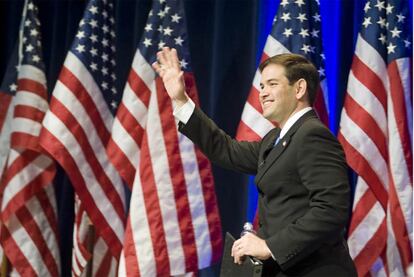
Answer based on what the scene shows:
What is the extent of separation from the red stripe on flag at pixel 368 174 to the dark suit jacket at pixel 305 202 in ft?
2.84

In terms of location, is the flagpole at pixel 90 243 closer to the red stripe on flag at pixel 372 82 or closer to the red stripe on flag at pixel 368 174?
the red stripe on flag at pixel 368 174

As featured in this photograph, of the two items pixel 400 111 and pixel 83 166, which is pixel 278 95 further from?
pixel 83 166

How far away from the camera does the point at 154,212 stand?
3260 mm

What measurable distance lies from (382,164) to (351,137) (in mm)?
171

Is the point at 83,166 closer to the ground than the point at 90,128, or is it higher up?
closer to the ground

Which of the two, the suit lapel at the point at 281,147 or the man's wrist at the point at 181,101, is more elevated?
the man's wrist at the point at 181,101

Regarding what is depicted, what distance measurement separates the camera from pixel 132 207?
3.29m

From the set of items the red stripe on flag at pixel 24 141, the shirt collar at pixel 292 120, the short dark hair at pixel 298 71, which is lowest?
the red stripe on flag at pixel 24 141

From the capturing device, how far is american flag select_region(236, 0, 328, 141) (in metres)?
3.13

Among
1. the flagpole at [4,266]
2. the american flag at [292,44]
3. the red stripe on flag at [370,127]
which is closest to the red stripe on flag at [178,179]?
the american flag at [292,44]

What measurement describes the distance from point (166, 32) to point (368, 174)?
115 centimetres

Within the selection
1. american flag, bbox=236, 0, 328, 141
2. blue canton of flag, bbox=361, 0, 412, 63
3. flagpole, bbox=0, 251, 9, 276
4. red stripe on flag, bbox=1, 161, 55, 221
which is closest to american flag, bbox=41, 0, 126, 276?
red stripe on flag, bbox=1, 161, 55, 221

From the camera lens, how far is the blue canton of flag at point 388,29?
10.0 feet

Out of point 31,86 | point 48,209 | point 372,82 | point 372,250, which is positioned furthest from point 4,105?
point 372,250
